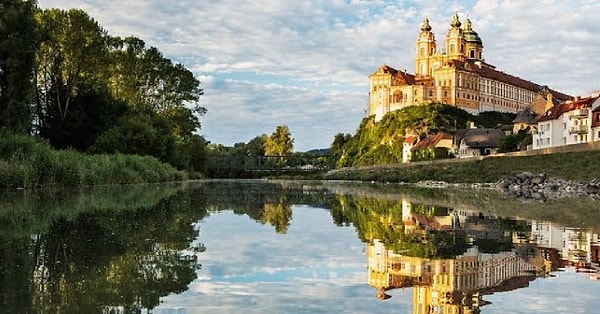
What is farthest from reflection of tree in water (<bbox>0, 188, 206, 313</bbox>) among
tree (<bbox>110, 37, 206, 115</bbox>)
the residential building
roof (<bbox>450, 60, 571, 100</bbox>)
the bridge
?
roof (<bbox>450, 60, 571, 100</bbox>)

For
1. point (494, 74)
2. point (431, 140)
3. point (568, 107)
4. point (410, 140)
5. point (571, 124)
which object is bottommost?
point (571, 124)

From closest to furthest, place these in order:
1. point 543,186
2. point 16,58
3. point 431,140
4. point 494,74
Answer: point 16,58 < point 543,186 < point 431,140 < point 494,74

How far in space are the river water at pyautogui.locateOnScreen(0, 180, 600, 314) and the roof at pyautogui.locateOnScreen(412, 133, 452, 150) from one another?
8724 centimetres

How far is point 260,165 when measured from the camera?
374ft

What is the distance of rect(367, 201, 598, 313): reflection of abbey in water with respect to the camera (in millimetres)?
6125

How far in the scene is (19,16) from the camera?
3123 centimetres

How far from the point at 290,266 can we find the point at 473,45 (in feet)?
490

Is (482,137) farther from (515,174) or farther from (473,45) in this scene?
(473,45)

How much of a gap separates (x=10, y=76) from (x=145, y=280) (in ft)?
93.2

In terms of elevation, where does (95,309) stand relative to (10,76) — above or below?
below

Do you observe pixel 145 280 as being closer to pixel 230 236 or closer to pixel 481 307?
pixel 481 307

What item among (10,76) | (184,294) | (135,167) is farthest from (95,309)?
(135,167)

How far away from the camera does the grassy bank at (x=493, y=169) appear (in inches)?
1737

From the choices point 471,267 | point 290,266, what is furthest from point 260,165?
point 471,267
